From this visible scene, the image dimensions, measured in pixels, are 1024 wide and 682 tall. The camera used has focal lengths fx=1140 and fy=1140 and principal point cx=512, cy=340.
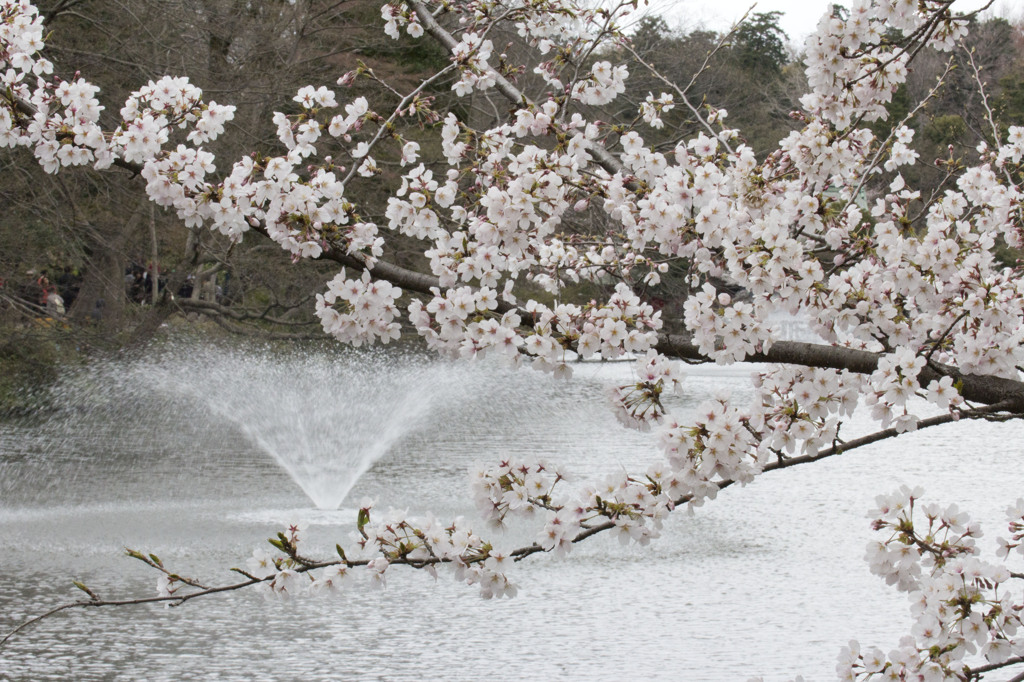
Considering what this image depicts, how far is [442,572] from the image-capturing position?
643 cm

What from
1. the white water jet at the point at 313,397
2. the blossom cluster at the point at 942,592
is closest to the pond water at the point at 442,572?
the white water jet at the point at 313,397

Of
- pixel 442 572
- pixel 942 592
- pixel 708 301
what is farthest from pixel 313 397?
pixel 942 592

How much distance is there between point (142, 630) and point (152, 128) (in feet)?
11.4

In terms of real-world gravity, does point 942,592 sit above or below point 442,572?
above

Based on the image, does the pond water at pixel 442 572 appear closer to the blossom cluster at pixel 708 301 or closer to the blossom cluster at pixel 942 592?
the blossom cluster at pixel 708 301

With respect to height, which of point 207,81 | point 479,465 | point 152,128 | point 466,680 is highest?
point 207,81

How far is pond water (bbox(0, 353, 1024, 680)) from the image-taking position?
491 cm

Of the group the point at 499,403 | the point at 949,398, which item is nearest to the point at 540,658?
the point at 949,398

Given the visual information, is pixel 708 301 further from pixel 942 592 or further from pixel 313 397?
pixel 313 397

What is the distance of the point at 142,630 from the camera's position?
5422 millimetres

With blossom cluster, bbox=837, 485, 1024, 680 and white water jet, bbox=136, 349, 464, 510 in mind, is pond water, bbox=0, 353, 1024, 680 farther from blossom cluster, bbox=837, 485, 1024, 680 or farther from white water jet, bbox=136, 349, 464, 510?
blossom cluster, bbox=837, 485, 1024, 680

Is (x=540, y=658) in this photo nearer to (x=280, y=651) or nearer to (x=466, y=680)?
(x=466, y=680)

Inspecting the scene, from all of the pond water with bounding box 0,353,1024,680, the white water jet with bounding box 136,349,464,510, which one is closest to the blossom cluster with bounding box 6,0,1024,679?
the pond water with bounding box 0,353,1024,680

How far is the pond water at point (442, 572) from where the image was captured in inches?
193
